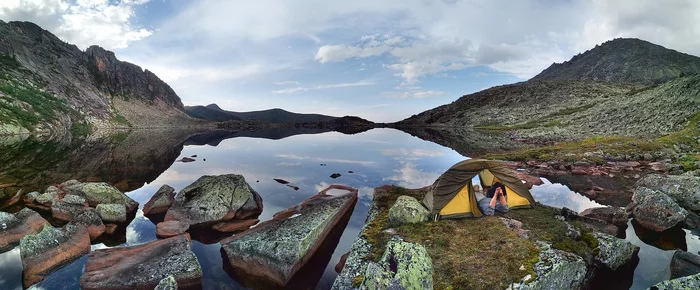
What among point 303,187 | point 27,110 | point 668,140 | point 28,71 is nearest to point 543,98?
point 668,140

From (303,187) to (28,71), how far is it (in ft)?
641

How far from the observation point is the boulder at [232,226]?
19.1 metres

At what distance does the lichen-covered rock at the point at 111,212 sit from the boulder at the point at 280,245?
29.5ft

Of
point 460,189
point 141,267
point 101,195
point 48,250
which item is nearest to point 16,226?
point 48,250

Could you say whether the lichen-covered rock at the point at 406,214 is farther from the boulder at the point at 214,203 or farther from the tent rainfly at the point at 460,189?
the boulder at the point at 214,203

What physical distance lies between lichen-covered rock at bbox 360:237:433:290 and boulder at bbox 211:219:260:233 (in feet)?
45.1

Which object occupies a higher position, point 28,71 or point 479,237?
point 28,71

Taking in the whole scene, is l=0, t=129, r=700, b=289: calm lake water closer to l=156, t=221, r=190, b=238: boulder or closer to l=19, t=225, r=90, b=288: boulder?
l=19, t=225, r=90, b=288: boulder

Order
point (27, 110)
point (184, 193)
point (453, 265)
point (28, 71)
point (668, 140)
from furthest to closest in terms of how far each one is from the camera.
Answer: point (28, 71)
point (27, 110)
point (668, 140)
point (184, 193)
point (453, 265)

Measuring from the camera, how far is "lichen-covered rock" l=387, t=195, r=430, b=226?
1598 cm

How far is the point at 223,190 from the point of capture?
21859 mm

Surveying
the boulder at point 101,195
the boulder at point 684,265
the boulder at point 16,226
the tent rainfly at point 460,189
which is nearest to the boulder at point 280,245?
the tent rainfly at point 460,189

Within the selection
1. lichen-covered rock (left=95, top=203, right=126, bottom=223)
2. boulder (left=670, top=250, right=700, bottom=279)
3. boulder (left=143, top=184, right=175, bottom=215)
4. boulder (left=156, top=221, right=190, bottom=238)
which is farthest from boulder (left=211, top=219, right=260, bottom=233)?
boulder (left=670, top=250, right=700, bottom=279)

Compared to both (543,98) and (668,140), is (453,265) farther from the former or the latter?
(543,98)
